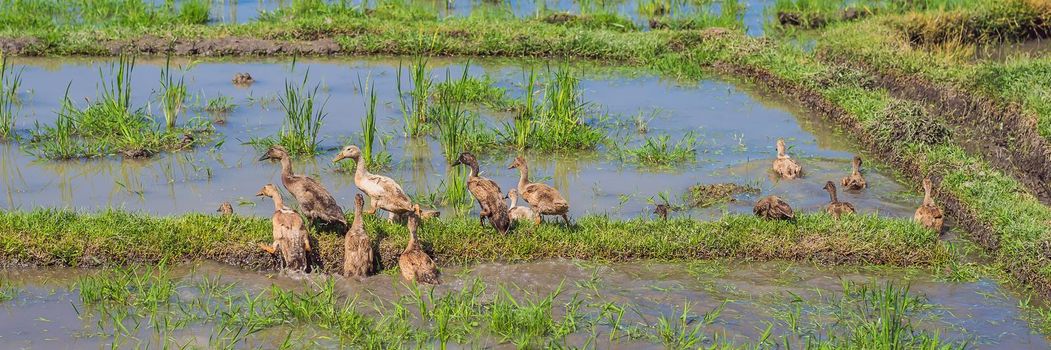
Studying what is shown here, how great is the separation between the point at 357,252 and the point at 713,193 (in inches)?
121

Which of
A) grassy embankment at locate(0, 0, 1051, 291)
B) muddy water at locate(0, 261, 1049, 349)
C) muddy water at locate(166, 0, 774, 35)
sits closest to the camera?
muddy water at locate(0, 261, 1049, 349)

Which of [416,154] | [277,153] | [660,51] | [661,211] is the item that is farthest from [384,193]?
[660,51]

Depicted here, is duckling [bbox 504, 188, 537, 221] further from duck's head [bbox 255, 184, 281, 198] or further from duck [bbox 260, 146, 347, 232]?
duck's head [bbox 255, 184, 281, 198]

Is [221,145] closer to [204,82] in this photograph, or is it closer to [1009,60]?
[204,82]

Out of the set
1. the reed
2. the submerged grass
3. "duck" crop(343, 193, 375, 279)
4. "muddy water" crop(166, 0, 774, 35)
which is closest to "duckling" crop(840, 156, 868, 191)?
the submerged grass

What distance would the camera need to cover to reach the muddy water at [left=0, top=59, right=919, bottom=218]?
9.66m

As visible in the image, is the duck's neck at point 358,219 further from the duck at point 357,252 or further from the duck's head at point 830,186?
the duck's head at point 830,186

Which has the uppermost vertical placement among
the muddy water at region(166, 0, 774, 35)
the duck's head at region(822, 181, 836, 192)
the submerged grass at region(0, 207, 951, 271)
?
the muddy water at region(166, 0, 774, 35)

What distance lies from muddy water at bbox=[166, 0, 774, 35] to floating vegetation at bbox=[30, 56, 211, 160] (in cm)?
595

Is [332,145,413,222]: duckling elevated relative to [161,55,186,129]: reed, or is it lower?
lower

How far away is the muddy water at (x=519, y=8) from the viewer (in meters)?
17.6

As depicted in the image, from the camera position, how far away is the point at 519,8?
1831 centimetres

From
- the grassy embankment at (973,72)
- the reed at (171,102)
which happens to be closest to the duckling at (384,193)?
the reed at (171,102)

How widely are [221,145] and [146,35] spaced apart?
4.76 metres
